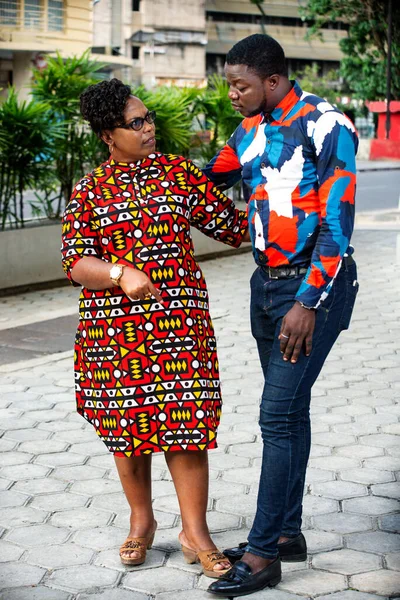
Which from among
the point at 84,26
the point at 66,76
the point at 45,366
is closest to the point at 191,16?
the point at 84,26

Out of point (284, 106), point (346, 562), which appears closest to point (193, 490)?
point (346, 562)

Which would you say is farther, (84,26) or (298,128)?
(84,26)

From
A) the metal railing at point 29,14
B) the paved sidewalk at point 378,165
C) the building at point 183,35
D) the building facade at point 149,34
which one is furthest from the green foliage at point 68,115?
the building at point 183,35

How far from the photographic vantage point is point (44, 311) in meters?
9.11

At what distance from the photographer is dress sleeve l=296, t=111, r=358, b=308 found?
318 centimetres

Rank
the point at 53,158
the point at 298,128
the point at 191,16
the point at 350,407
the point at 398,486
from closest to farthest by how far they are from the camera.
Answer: the point at 298,128 < the point at 398,486 < the point at 350,407 < the point at 53,158 < the point at 191,16

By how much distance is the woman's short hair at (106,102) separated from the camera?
11.2 feet

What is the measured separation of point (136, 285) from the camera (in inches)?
128

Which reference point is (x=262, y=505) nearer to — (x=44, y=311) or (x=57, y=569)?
(x=57, y=569)

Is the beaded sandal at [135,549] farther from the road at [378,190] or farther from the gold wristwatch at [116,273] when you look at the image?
the road at [378,190]

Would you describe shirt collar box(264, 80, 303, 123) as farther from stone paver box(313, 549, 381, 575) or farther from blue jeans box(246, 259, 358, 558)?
stone paver box(313, 549, 381, 575)

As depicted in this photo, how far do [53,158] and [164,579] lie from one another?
7296 millimetres

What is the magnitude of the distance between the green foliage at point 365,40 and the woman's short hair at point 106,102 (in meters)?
35.9

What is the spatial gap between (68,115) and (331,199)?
777 centimetres
